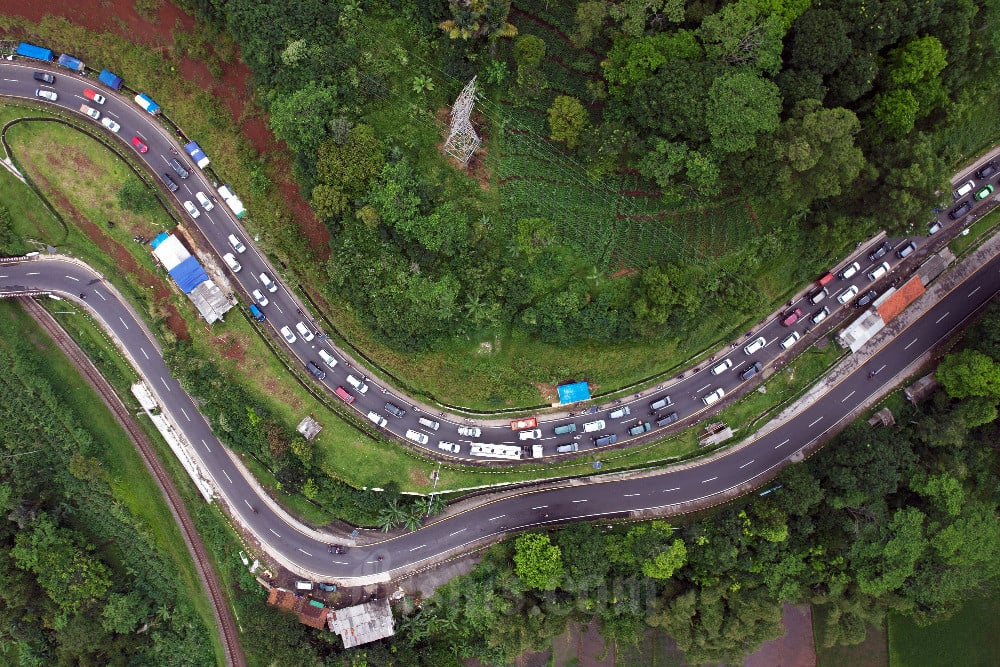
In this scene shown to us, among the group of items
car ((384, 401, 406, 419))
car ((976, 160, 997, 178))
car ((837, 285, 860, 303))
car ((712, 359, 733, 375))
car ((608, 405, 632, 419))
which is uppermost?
car ((976, 160, 997, 178))

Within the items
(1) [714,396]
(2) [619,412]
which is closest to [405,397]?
(2) [619,412]

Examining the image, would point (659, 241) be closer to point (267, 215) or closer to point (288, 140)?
point (288, 140)

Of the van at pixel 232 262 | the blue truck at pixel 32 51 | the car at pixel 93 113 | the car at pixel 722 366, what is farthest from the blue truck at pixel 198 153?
the car at pixel 722 366

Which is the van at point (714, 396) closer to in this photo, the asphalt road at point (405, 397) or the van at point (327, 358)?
the asphalt road at point (405, 397)

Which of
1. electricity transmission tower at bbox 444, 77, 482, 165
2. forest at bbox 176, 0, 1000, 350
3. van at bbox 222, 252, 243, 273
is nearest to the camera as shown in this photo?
forest at bbox 176, 0, 1000, 350

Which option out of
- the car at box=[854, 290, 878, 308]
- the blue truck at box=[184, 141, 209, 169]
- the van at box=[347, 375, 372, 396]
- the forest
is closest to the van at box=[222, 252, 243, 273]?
the blue truck at box=[184, 141, 209, 169]

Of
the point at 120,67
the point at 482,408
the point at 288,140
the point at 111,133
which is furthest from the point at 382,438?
the point at 120,67

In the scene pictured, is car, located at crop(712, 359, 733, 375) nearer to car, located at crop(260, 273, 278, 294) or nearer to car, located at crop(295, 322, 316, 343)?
car, located at crop(295, 322, 316, 343)
